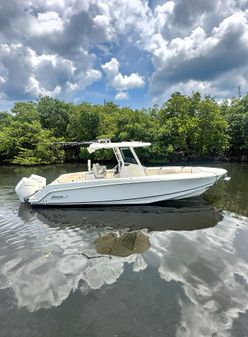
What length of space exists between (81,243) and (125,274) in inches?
75.5

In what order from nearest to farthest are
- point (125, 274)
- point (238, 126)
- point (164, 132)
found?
point (125, 274)
point (164, 132)
point (238, 126)

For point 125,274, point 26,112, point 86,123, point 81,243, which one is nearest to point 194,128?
point 86,123

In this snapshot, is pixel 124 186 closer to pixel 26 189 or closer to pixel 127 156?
pixel 127 156

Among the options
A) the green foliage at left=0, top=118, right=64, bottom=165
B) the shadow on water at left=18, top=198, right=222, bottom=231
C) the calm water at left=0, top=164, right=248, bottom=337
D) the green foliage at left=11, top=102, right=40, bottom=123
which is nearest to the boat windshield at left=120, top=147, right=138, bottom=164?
the shadow on water at left=18, top=198, right=222, bottom=231

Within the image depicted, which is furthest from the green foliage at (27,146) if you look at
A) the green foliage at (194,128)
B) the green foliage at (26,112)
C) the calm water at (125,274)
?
the calm water at (125,274)

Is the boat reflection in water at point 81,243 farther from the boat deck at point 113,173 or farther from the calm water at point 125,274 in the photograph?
the boat deck at point 113,173

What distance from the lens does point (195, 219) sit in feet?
27.1

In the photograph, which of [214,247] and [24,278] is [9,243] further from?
[214,247]

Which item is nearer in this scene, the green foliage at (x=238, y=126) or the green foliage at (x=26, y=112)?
the green foliage at (x=238, y=126)

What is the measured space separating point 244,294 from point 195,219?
12.9 feet

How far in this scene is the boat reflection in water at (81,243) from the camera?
4.80m

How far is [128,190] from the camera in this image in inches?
373

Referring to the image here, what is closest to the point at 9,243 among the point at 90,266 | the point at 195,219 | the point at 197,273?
the point at 90,266

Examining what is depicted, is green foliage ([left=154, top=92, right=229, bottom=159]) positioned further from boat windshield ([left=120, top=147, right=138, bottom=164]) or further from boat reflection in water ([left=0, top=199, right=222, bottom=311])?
boat reflection in water ([left=0, top=199, right=222, bottom=311])
